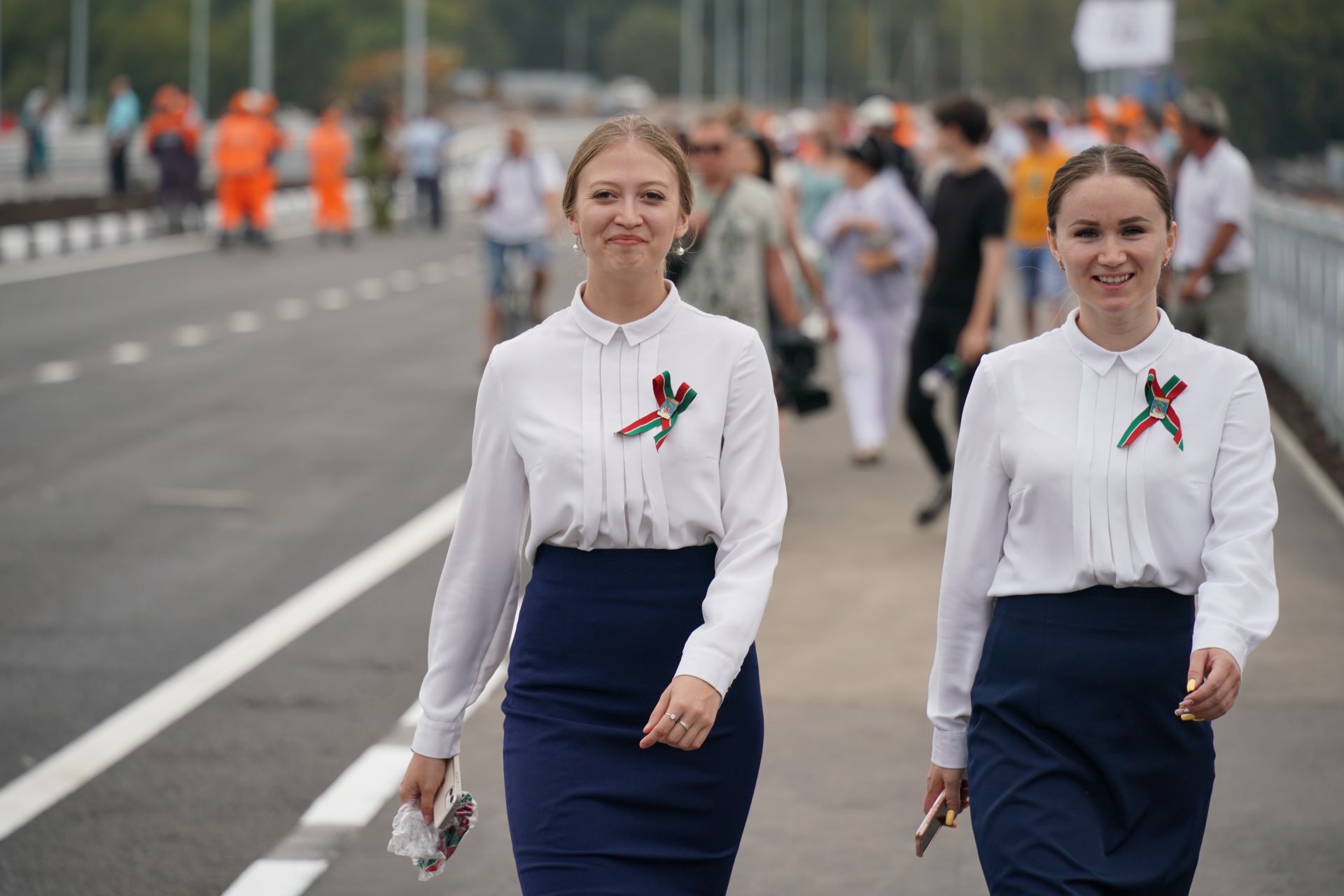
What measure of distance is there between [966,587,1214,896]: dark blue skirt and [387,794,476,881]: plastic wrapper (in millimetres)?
871

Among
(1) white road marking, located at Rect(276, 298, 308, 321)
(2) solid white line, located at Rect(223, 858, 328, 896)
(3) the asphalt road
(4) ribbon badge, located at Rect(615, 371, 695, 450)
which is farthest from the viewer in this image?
(1) white road marking, located at Rect(276, 298, 308, 321)

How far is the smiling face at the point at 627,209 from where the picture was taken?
344 cm

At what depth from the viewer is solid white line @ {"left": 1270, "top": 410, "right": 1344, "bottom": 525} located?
1073 cm

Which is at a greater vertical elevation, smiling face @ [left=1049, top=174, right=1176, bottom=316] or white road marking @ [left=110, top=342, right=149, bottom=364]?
smiling face @ [left=1049, top=174, right=1176, bottom=316]

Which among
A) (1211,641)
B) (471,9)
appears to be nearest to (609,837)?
(1211,641)

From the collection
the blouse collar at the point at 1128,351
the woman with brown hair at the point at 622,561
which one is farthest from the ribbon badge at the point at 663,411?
the blouse collar at the point at 1128,351

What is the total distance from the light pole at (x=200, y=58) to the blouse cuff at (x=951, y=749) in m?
65.2

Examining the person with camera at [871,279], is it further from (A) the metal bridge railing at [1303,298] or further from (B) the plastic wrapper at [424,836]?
(B) the plastic wrapper at [424,836]

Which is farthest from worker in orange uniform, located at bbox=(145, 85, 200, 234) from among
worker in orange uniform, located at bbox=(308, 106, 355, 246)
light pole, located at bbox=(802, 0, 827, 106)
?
light pole, located at bbox=(802, 0, 827, 106)

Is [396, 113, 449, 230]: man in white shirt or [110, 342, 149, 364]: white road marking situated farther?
[396, 113, 449, 230]: man in white shirt

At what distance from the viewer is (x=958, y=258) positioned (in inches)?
392

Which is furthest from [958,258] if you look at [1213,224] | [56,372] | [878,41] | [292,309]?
[878,41]

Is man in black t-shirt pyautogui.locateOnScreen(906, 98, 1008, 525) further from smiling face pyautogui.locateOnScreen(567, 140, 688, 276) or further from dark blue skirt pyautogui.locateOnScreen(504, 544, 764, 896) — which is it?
dark blue skirt pyautogui.locateOnScreen(504, 544, 764, 896)

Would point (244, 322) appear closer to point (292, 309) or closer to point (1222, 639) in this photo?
point (292, 309)
